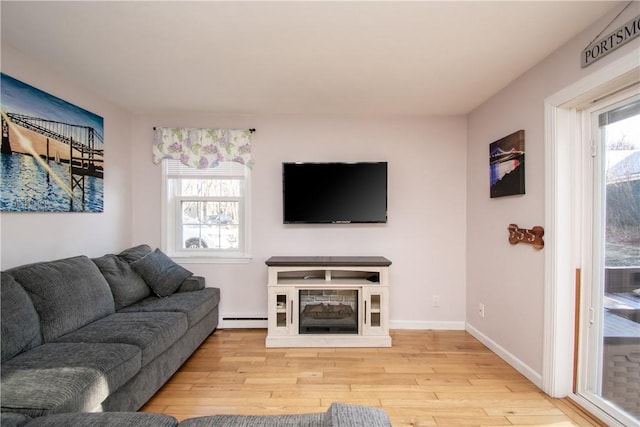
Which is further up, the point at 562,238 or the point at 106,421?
the point at 562,238

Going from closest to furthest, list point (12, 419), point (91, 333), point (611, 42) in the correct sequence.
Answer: point (12, 419)
point (611, 42)
point (91, 333)

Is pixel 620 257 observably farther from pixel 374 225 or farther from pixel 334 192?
pixel 334 192

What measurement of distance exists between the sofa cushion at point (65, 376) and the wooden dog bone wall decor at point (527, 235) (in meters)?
2.78

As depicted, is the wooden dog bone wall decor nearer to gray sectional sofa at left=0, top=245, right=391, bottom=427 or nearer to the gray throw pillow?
gray sectional sofa at left=0, top=245, right=391, bottom=427

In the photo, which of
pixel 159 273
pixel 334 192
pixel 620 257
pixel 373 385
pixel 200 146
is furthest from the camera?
pixel 200 146

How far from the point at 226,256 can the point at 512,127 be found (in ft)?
9.97

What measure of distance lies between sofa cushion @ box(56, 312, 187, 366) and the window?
115 centimetres

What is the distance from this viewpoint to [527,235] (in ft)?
7.82

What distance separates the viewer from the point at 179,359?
2.41m

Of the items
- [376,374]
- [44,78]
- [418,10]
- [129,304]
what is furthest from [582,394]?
[44,78]

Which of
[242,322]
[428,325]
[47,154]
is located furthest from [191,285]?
[428,325]

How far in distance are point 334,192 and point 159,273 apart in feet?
6.13

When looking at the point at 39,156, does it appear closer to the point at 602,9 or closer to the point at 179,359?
the point at 179,359

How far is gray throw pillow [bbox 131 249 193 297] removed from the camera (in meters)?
2.86
